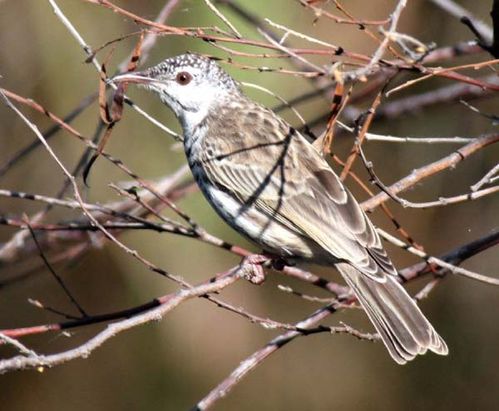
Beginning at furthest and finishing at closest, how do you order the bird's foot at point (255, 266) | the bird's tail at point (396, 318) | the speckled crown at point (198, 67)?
the speckled crown at point (198, 67) < the bird's foot at point (255, 266) < the bird's tail at point (396, 318)

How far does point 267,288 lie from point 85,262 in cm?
158

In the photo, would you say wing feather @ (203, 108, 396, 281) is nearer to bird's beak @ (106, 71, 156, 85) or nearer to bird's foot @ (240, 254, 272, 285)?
bird's foot @ (240, 254, 272, 285)

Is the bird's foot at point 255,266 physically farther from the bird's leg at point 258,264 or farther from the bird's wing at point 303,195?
the bird's wing at point 303,195

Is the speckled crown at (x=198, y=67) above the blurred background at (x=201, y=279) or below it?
above

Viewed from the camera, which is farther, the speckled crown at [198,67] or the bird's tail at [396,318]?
the speckled crown at [198,67]

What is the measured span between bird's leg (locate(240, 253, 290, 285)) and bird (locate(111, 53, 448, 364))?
0.18ft

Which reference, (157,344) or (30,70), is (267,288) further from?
(30,70)

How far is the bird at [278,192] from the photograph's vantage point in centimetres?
468

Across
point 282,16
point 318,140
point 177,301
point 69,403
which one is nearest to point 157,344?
point 69,403

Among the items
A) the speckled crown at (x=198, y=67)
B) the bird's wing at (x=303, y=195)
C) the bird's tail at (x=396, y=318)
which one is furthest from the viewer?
the speckled crown at (x=198, y=67)

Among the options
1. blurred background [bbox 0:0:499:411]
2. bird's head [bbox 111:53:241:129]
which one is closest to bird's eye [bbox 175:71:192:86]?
bird's head [bbox 111:53:241:129]

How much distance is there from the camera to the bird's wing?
478 centimetres

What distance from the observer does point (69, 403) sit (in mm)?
8820

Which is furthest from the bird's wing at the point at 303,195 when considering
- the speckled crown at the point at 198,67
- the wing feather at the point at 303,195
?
the speckled crown at the point at 198,67
